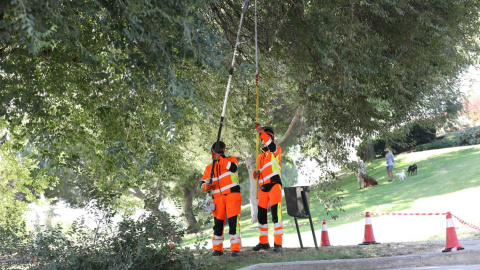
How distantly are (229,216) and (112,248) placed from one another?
2462 mm

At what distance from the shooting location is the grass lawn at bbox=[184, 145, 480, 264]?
20.9 metres

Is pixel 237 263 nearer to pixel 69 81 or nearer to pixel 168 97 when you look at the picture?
pixel 168 97

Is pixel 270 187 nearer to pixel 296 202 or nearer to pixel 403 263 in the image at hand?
pixel 296 202

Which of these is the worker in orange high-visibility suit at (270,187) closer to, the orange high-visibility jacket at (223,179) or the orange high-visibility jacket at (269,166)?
the orange high-visibility jacket at (269,166)

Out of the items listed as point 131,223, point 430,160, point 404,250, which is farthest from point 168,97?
point 430,160

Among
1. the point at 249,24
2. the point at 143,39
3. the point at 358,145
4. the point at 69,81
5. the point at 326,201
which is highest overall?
the point at 249,24

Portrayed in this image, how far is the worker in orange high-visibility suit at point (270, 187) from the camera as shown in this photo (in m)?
9.39

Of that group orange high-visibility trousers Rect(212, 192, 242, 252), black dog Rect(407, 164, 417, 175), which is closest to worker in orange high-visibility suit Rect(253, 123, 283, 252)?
orange high-visibility trousers Rect(212, 192, 242, 252)

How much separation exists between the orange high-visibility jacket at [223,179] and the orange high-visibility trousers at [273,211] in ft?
1.76

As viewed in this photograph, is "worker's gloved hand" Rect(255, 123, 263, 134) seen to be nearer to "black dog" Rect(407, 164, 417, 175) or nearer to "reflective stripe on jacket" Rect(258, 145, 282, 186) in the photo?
"reflective stripe on jacket" Rect(258, 145, 282, 186)

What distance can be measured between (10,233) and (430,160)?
29.2m

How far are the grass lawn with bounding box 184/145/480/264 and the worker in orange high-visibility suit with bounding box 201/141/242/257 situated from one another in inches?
307

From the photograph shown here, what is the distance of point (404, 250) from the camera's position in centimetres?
947

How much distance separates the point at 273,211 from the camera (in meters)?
9.37
